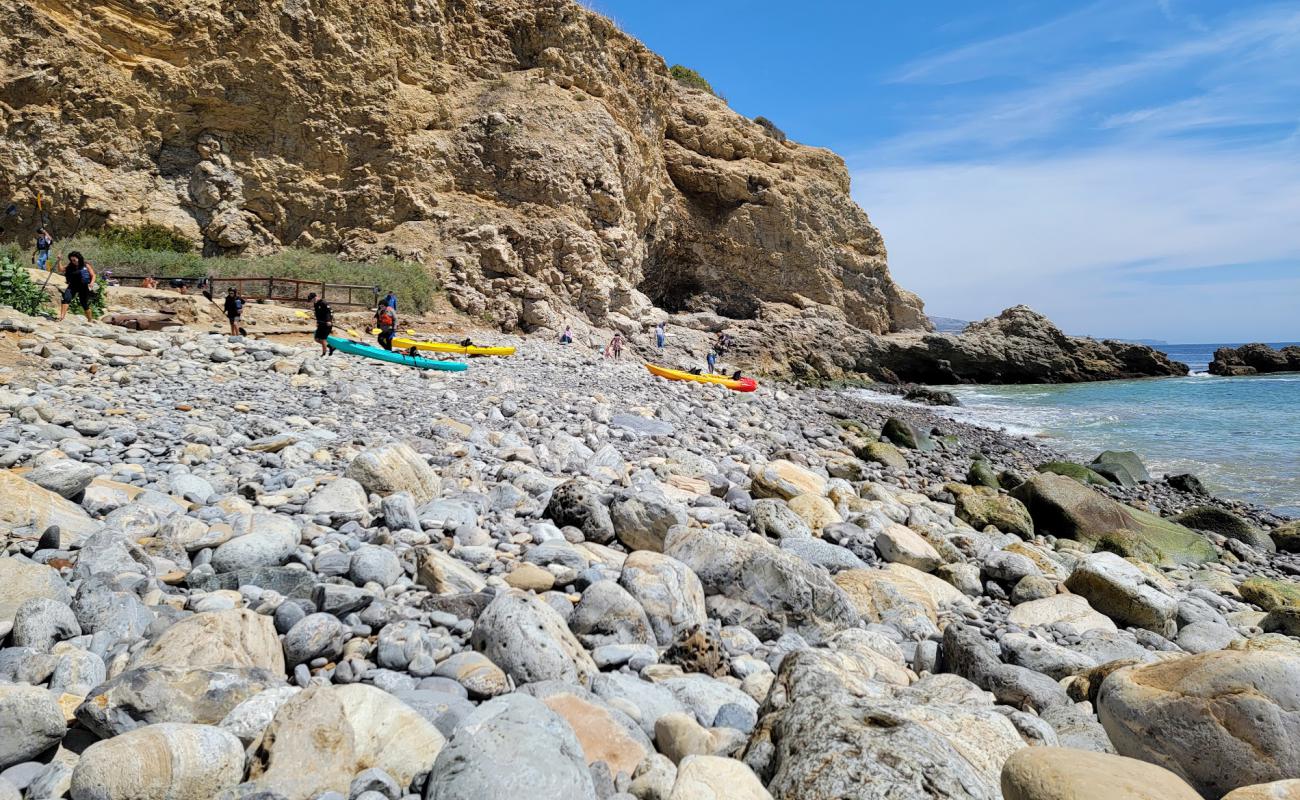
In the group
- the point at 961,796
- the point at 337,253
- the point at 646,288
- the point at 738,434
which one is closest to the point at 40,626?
the point at 961,796

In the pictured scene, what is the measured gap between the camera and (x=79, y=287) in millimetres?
11391

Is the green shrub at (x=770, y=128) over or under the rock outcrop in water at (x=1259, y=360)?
over

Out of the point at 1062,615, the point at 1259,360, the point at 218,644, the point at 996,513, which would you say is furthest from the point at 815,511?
the point at 1259,360

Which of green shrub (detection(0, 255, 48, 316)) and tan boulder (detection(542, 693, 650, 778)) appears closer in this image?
tan boulder (detection(542, 693, 650, 778))

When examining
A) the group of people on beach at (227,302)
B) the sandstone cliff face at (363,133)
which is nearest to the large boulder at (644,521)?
the group of people on beach at (227,302)

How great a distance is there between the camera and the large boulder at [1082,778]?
199 centimetres

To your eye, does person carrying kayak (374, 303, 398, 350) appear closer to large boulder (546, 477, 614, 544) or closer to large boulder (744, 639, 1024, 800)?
large boulder (546, 477, 614, 544)

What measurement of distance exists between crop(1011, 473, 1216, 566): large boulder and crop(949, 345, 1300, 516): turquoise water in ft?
15.7

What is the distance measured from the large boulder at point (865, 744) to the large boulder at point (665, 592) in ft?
3.24

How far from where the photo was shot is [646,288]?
129ft

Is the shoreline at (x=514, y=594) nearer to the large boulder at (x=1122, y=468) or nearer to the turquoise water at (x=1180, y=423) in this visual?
the large boulder at (x=1122, y=468)

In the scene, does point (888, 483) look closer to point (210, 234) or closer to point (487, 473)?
point (487, 473)

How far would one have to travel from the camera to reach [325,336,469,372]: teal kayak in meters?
12.5

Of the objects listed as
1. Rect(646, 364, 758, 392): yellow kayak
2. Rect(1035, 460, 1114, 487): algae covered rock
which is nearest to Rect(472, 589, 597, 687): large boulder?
Rect(1035, 460, 1114, 487): algae covered rock
